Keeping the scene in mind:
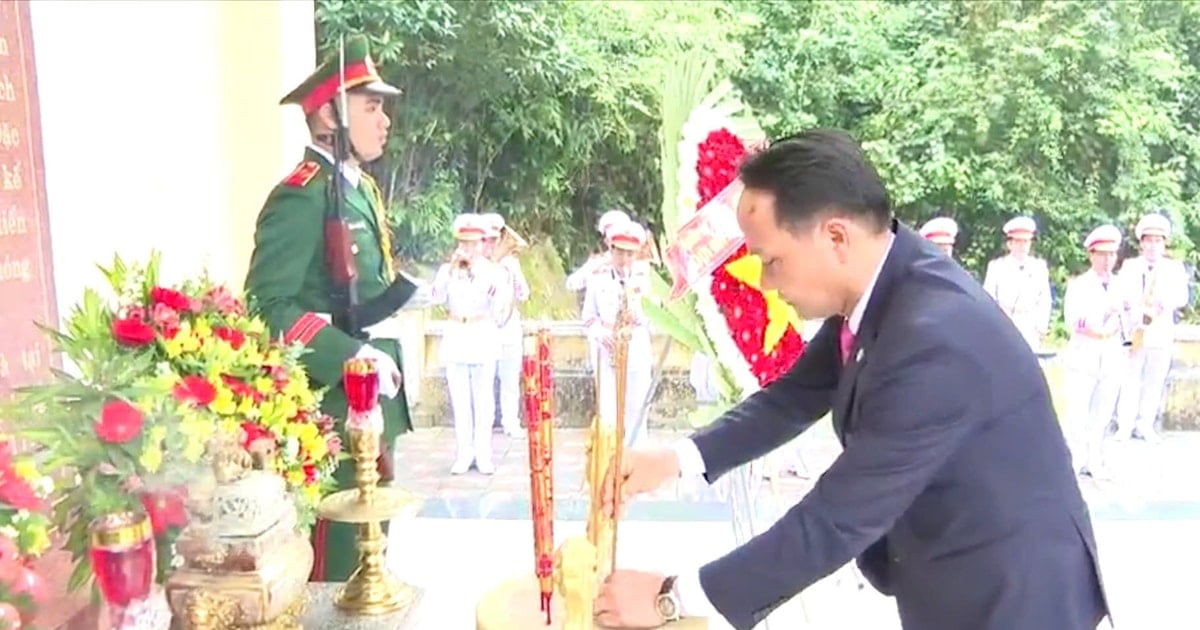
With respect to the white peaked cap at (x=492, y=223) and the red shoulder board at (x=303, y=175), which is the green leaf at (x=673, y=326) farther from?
the white peaked cap at (x=492, y=223)

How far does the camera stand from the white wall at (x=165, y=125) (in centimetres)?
236

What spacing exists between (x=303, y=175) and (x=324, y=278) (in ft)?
0.72

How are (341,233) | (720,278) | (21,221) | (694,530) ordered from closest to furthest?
1. (21,221)
2. (341,233)
3. (720,278)
4. (694,530)

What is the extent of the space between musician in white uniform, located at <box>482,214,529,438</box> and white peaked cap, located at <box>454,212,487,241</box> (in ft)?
0.08

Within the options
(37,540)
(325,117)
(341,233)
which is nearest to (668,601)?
(37,540)

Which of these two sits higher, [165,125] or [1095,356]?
[165,125]

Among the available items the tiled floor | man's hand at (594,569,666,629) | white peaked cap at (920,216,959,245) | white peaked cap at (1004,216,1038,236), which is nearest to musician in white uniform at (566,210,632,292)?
the tiled floor

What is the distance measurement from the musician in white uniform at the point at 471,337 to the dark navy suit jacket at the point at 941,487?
9.54 ft

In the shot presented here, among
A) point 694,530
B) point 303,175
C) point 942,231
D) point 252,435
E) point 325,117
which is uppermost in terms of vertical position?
point 325,117

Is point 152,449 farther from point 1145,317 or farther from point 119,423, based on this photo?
point 1145,317

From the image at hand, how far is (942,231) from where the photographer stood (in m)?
4.22

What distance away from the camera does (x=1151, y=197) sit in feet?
14.0

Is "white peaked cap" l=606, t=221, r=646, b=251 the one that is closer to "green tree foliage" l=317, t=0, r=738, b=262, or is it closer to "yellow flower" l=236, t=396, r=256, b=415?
"green tree foliage" l=317, t=0, r=738, b=262

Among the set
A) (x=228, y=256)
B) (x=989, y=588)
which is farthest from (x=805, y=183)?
(x=228, y=256)
